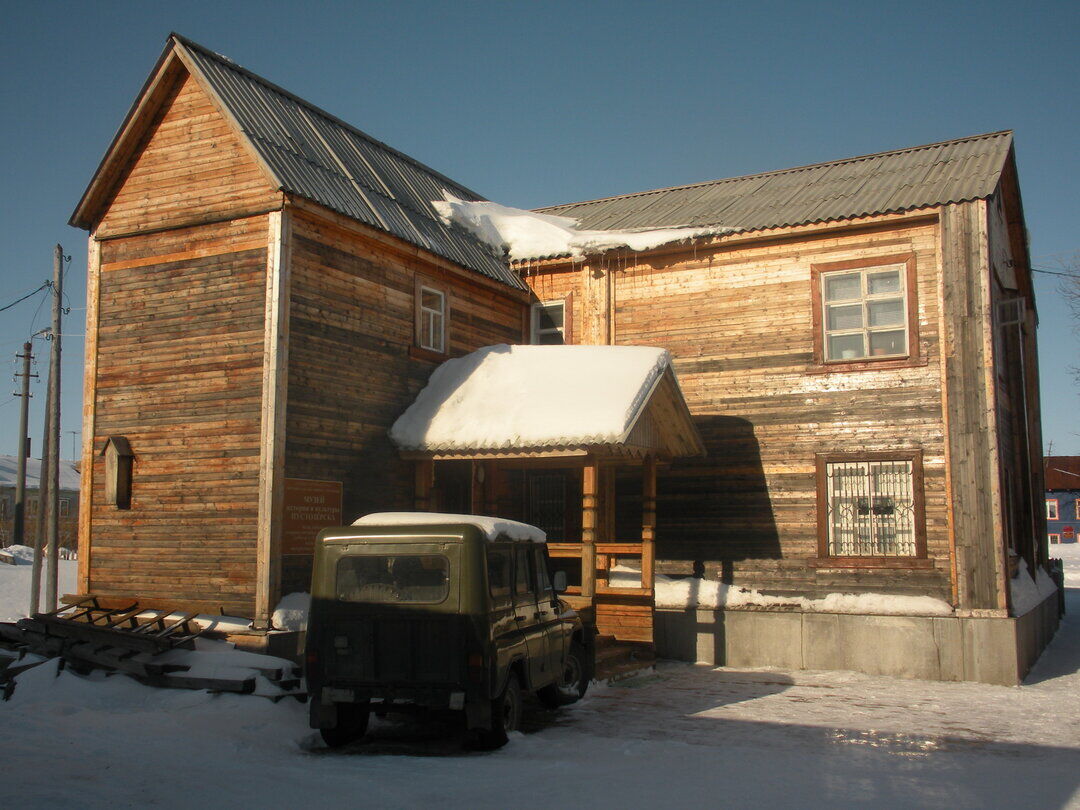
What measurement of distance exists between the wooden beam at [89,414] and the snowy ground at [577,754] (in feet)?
10.3

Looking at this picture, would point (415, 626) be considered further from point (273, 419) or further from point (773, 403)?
point (773, 403)

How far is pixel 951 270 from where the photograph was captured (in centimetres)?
1507

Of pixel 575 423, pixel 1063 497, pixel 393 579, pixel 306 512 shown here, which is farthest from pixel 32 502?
pixel 1063 497

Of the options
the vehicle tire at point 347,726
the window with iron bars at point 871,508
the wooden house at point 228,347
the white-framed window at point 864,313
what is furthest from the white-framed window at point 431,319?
the vehicle tire at point 347,726

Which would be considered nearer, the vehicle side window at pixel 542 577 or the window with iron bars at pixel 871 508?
the vehicle side window at pixel 542 577

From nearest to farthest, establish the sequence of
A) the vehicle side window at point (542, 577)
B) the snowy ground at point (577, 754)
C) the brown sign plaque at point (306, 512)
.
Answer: the snowy ground at point (577, 754) → the vehicle side window at point (542, 577) → the brown sign plaque at point (306, 512)

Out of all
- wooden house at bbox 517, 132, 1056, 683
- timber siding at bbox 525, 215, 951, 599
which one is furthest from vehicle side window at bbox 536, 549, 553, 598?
timber siding at bbox 525, 215, 951, 599

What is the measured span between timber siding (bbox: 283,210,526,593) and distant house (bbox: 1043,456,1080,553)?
5742 cm

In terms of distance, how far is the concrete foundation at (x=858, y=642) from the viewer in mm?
14219

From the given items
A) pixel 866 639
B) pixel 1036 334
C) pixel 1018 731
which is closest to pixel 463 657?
pixel 1018 731

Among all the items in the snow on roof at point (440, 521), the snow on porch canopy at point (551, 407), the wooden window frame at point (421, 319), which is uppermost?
the wooden window frame at point (421, 319)

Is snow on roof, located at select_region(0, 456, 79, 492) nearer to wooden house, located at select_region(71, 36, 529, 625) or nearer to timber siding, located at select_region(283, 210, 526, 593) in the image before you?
wooden house, located at select_region(71, 36, 529, 625)

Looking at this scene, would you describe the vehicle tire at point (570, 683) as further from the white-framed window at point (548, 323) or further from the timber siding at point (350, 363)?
the white-framed window at point (548, 323)

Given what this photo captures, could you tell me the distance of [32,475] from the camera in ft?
227
